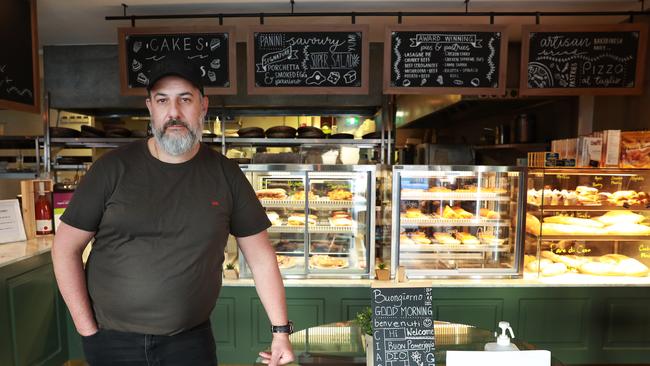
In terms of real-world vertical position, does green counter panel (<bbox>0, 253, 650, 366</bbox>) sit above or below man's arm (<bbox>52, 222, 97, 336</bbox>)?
below

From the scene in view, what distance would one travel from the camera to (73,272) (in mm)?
1703

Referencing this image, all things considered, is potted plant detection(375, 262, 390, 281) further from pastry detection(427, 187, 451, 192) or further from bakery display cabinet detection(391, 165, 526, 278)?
pastry detection(427, 187, 451, 192)

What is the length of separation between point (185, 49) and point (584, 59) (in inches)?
143

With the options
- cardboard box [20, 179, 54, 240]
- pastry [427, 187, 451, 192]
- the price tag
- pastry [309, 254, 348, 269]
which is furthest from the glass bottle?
the price tag

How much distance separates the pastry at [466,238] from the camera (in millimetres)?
3615

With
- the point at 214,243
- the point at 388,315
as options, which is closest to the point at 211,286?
the point at 214,243

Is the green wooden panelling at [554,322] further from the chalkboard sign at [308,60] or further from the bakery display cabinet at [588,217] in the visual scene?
the chalkboard sign at [308,60]

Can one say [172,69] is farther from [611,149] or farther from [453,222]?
[611,149]

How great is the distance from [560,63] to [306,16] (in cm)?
234

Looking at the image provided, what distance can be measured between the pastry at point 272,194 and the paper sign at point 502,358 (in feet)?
7.49

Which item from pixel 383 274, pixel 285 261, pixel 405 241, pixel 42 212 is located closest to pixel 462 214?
pixel 405 241

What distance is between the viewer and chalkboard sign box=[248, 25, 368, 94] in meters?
3.71

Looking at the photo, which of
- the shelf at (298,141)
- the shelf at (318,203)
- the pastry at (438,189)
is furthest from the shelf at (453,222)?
the shelf at (298,141)

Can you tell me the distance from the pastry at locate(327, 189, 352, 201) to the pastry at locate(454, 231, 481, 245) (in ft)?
3.53
